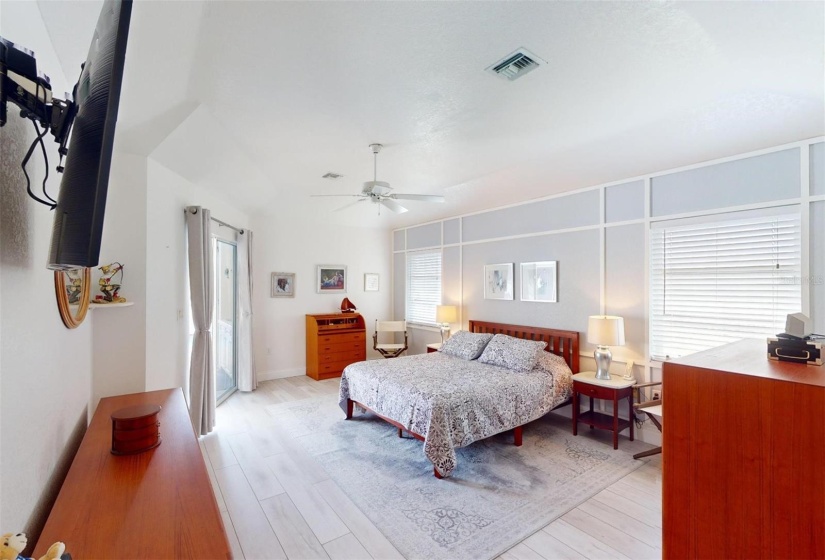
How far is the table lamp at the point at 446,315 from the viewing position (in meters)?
5.66

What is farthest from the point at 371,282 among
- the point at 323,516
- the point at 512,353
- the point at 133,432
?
the point at 133,432

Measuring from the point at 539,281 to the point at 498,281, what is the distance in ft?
2.07

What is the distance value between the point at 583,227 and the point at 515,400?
2.10 metres

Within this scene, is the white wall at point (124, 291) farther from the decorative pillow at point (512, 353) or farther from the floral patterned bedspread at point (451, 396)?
the decorative pillow at point (512, 353)

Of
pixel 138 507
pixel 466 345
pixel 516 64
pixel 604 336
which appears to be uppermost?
pixel 516 64

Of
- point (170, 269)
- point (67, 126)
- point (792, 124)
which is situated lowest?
point (170, 269)

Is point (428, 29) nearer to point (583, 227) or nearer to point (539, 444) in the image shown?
point (583, 227)

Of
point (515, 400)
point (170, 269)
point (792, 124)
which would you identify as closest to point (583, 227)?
point (792, 124)

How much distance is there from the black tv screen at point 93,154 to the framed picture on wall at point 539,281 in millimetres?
4318

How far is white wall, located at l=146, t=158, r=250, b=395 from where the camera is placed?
305 cm

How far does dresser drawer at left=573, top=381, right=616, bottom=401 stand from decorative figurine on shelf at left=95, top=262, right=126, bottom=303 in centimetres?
412

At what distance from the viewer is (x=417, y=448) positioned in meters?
3.57

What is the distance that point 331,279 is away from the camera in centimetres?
658

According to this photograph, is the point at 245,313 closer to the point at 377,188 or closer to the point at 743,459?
the point at 377,188
